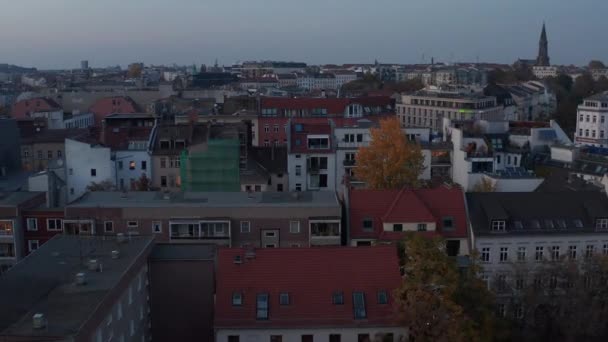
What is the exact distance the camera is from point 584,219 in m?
35.0

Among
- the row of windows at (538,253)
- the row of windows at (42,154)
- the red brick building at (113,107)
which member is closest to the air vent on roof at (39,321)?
the row of windows at (538,253)

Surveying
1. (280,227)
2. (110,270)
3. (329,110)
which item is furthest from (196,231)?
(329,110)

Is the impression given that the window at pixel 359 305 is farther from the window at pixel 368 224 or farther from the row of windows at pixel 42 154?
the row of windows at pixel 42 154

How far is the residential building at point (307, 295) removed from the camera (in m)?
25.6

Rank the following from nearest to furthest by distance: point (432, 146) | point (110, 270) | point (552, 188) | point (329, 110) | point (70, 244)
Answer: point (110, 270) < point (70, 244) < point (552, 188) < point (432, 146) < point (329, 110)

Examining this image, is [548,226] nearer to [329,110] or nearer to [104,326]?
[104,326]

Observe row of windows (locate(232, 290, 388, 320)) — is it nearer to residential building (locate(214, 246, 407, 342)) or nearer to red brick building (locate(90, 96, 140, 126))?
residential building (locate(214, 246, 407, 342))

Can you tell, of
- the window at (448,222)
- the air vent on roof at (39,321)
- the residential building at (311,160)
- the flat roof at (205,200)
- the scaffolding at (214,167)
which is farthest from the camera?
the residential building at (311,160)

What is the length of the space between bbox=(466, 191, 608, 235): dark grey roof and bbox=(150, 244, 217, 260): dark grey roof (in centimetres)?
1364

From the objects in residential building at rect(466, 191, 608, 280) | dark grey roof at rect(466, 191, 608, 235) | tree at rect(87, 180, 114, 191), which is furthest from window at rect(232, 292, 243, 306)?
tree at rect(87, 180, 114, 191)

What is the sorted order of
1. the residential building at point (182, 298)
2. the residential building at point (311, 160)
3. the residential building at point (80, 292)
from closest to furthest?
the residential building at point (80, 292)
the residential building at point (182, 298)
the residential building at point (311, 160)

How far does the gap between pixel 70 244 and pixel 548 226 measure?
74.5 feet

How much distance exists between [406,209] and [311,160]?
Result: 53.7 ft

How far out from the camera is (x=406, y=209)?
112 ft
